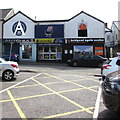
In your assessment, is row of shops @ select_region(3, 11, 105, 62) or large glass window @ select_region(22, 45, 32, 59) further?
large glass window @ select_region(22, 45, 32, 59)

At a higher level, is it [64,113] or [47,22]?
[47,22]

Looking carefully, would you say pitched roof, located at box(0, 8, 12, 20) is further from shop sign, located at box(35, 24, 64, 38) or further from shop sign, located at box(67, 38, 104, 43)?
shop sign, located at box(67, 38, 104, 43)

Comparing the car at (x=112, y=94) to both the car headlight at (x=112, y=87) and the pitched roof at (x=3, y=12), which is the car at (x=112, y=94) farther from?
the pitched roof at (x=3, y=12)

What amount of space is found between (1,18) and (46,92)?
20893 mm

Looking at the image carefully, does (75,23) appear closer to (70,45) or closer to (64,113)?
(70,45)

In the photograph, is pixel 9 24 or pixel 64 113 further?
pixel 9 24

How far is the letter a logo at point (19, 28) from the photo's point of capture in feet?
75.9

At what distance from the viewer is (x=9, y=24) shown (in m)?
23.6

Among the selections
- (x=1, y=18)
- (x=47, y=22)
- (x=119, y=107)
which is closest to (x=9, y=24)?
(x=1, y=18)

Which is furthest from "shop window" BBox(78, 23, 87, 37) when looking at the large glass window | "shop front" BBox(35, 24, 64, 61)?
the large glass window

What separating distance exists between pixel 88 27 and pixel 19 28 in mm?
9778

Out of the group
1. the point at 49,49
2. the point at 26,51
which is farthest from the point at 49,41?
the point at 26,51

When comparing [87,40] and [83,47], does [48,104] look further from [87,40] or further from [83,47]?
[87,40]

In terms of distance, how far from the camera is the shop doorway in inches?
909
